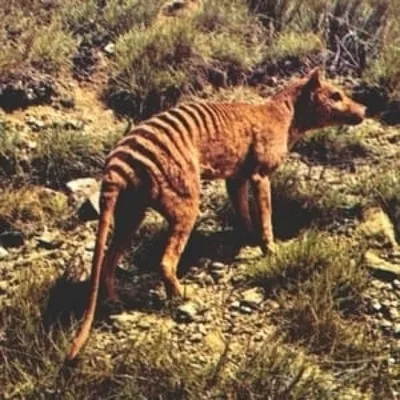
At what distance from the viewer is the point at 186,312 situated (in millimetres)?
5836

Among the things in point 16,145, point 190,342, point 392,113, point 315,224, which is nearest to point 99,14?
point 16,145

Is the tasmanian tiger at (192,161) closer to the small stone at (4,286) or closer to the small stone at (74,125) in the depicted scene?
the small stone at (4,286)

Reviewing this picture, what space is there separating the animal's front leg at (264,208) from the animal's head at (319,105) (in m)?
0.80

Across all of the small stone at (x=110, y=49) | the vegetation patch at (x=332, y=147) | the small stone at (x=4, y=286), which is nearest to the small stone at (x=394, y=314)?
the vegetation patch at (x=332, y=147)

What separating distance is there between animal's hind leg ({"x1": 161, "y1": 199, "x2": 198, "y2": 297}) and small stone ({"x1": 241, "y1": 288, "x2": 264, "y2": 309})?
43 cm

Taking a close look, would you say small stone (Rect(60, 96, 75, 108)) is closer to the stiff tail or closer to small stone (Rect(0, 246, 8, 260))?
small stone (Rect(0, 246, 8, 260))

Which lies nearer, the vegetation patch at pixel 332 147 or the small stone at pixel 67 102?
the vegetation patch at pixel 332 147

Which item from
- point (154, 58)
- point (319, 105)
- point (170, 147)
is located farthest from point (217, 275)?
point (154, 58)

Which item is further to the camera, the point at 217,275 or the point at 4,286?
the point at 217,275

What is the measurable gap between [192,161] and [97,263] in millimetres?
1085

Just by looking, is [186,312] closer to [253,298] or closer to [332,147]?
[253,298]

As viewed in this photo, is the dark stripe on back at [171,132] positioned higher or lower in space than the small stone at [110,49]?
higher

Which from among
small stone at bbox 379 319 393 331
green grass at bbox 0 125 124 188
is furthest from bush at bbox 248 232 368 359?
green grass at bbox 0 125 124 188

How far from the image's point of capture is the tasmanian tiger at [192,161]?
565cm
